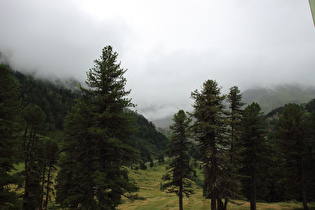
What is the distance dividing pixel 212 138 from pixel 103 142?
11152mm

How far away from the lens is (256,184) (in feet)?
74.3

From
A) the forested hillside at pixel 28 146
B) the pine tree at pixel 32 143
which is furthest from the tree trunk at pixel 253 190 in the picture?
the pine tree at pixel 32 143

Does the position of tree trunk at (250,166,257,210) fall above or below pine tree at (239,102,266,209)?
below

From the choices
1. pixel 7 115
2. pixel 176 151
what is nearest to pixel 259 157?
pixel 176 151

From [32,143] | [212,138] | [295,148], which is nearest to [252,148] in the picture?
[295,148]

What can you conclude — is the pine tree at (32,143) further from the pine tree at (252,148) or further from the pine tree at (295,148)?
the pine tree at (295,148)

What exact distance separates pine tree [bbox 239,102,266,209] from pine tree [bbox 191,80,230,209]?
7.24 metres

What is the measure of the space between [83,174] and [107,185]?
274 cm

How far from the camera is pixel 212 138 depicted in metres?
17.3

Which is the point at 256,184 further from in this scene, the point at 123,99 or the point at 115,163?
the point at 123,99

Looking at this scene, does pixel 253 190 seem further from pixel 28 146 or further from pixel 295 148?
pixel 28 146

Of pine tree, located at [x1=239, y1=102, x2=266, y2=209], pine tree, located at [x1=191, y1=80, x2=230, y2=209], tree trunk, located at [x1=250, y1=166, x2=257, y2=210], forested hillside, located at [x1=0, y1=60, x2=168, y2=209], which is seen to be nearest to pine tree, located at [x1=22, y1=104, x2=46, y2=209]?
forested hillside, located at [x1=0, y1=60, x2=168, y2=209]

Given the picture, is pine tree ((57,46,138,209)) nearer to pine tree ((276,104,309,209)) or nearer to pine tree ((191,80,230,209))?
pine tree ((191,80,230,209))

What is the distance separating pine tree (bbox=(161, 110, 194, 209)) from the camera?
2328cm
